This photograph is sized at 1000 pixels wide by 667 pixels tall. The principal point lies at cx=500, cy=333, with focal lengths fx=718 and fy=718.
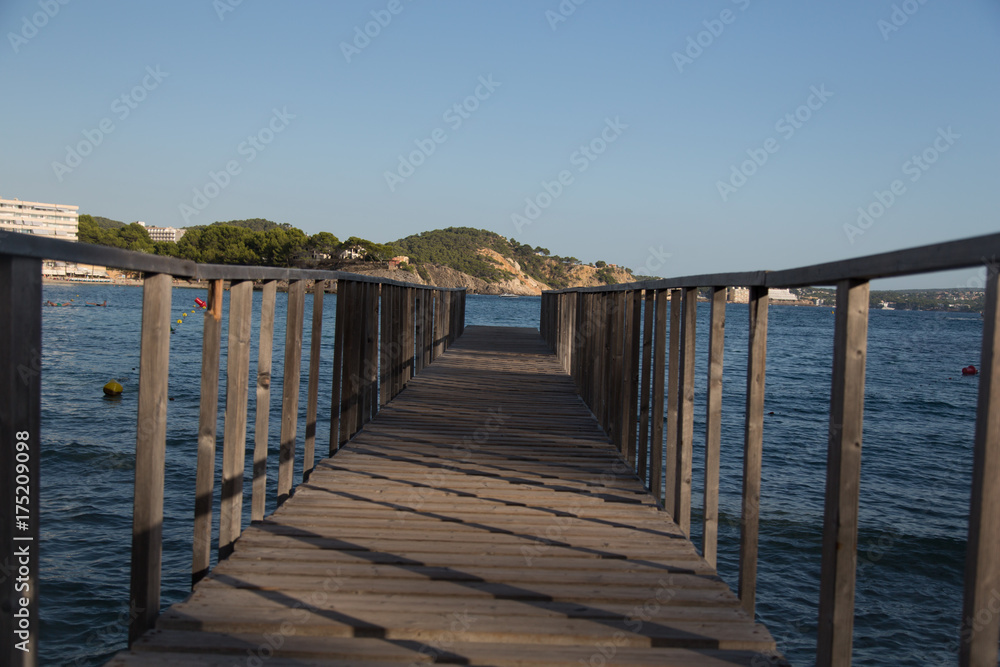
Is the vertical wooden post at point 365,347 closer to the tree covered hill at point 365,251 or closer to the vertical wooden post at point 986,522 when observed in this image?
the vertical wooden post at point 986,522

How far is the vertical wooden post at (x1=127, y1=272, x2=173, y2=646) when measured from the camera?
7.64ft

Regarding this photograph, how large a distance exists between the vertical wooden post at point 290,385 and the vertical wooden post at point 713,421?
2153 mm

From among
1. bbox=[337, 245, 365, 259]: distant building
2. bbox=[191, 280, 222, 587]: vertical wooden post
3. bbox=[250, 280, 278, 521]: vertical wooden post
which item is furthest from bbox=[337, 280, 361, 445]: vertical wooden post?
bbox=[337, 245, 365, 259]: distant building

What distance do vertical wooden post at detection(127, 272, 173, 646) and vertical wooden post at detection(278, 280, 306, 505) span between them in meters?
1.53

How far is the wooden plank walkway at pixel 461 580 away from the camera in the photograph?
228 cm

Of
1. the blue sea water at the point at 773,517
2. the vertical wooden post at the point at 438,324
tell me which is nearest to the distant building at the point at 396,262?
the blue sea water at the point at 773,517

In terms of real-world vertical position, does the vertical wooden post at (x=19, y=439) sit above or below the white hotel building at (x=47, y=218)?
below

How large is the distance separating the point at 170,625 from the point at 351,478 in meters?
2.00

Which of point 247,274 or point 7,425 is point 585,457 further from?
point 7,425

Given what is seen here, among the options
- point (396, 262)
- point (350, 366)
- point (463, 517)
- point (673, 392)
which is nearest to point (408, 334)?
point (350, 366)

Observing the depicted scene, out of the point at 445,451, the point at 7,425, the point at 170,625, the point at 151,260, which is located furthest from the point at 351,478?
the point at 7,425

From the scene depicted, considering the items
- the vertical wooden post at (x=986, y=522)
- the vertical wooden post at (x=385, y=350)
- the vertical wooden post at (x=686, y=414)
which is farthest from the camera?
the vertical wooden post at (x=385, y=350)

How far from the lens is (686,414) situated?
3787 millimetres

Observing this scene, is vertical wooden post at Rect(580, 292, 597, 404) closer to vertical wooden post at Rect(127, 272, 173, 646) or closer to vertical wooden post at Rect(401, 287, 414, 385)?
vertical wooden post at Rect(401, 287, 414, 385)
